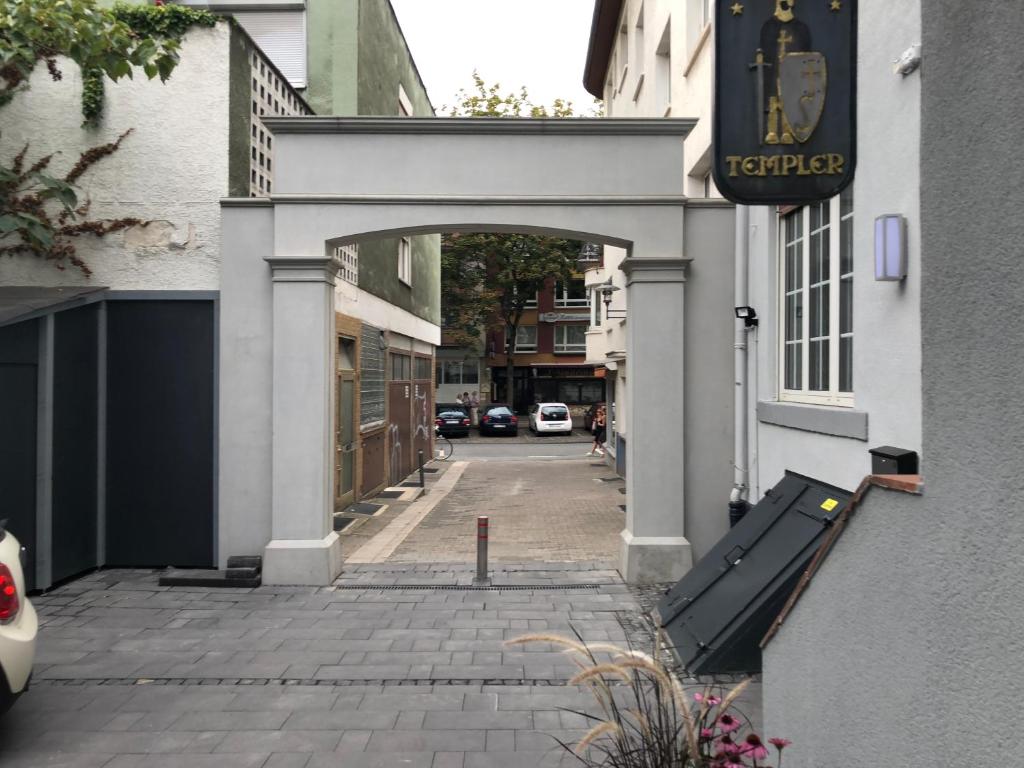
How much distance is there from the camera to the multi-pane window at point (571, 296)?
160 feet

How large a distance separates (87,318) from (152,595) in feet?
10.3

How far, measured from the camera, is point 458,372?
163 feet

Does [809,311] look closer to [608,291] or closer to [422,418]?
[608,291]

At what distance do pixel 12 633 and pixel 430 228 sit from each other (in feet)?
17.8

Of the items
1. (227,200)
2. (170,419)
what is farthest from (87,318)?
(227,200)

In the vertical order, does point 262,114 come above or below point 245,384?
above

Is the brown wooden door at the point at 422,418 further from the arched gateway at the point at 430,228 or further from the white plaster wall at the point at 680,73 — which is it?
the arched gateway at the point at 430,228

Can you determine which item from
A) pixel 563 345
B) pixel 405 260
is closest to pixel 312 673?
pixel 405 260

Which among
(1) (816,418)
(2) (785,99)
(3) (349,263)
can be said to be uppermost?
(3) (349,263)

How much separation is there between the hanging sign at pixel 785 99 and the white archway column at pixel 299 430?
5.10 metres

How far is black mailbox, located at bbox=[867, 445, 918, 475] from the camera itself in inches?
184

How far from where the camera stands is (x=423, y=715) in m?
5.05

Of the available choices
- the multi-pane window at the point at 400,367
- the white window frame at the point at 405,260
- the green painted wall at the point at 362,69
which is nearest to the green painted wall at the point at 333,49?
the green painted wall at the point at 362,69

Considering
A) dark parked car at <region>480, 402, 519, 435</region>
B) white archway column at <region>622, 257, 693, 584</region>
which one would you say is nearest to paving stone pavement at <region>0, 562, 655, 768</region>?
white archway column at <region>622, 257, 693, 584</region>
